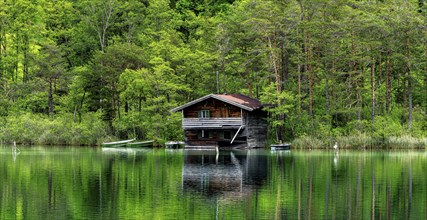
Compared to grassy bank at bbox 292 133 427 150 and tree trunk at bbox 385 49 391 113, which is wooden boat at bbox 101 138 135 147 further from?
tree trunk at bbox 385 49 391 113

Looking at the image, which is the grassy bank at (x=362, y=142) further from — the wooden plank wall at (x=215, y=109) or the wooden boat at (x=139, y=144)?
the wooden boat at (x=139, y=144)

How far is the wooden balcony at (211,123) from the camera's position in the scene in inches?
2724

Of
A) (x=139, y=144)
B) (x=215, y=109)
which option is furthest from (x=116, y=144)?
(x=215, y=109)

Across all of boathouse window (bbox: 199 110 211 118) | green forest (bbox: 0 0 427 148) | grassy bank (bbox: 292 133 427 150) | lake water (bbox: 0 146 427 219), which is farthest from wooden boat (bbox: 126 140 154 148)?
lake water (bbox: 0 146 427 219)

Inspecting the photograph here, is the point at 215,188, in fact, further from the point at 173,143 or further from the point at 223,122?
the point at 173,143

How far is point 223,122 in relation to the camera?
2734 inches

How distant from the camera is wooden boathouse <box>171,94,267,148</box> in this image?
228ft

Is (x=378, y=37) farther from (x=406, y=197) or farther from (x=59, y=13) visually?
(x=59, y=13)

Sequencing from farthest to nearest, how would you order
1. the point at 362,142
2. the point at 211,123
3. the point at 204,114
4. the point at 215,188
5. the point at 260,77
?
the point at 260,77 < the point at 204,114 < the point at 211,123 < the point at 362,142 < the point at 215,188

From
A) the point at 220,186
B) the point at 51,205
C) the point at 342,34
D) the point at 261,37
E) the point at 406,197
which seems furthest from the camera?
the point at 261,37

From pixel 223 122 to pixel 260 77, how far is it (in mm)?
12248

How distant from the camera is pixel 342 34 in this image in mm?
70312

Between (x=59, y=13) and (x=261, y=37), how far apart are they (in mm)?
38961

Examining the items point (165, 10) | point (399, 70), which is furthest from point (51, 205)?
point (165, 10)
